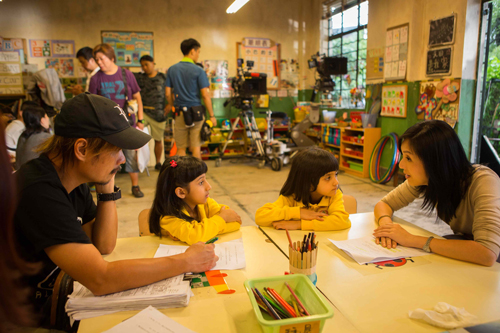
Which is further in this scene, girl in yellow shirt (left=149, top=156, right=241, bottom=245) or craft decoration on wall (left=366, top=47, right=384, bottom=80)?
craft decoration on wall (left=366, top=47, right=384, bottom=80)

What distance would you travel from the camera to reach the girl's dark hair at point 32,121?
311 cm

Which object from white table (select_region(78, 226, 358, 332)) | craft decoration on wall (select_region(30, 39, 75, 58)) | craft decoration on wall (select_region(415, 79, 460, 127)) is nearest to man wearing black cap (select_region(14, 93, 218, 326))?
white table (select_region(78, 226, 358, 332))

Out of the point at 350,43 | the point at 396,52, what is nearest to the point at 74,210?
the point at 396,52

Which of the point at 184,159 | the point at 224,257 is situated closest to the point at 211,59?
the point at 184,159

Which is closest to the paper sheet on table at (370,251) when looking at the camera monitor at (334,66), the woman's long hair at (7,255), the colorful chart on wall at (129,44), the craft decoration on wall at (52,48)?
the woman's long hair at (7,255)

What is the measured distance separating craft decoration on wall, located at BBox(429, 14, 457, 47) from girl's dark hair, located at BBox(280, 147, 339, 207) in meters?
3.41

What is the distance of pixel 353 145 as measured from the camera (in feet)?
19.8

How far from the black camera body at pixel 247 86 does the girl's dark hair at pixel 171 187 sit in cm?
478

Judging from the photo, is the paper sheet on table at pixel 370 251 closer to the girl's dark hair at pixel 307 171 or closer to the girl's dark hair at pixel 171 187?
the girl's dark hair at pixel 307 171

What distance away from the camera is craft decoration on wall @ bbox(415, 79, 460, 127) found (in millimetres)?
4188

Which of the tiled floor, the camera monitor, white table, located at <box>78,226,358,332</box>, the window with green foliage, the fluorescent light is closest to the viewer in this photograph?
white table, located at <box>78,226,358,332</box>

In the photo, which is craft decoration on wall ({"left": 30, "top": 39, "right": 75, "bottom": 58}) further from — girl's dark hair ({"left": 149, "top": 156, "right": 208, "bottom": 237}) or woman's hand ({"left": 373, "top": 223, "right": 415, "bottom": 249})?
woman's hand ({"left": 373, "top": 223, "right": 415, "bottom": 249})

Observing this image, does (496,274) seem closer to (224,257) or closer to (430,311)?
(430,311)

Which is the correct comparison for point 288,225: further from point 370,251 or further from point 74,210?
point 74,210
